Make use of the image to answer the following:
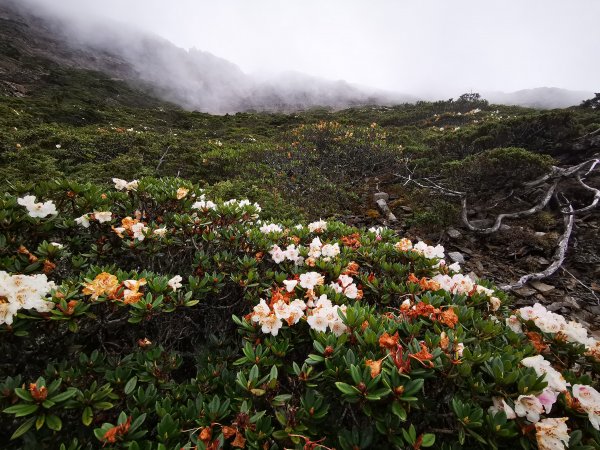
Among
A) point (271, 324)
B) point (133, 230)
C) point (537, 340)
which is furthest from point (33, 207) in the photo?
point (537, 340)

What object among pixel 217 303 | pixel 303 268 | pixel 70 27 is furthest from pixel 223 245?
pixel 70 27

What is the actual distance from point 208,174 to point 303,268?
6.90 metres

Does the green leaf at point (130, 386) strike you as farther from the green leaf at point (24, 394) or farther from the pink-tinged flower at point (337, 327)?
the pink-tinged flower at point (337, 327)

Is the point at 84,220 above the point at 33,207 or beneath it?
beneath

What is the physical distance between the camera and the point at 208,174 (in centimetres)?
878

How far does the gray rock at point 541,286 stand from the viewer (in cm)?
382

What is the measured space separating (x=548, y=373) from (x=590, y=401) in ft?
0.52

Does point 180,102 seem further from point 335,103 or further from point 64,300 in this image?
point 64,300

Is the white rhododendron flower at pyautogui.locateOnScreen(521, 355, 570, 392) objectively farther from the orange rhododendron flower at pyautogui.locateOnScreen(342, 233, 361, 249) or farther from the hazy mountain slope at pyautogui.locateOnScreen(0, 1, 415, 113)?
the hazy mountain slope at pyautogui.locateOnScreen(0, 1, 415, 113)

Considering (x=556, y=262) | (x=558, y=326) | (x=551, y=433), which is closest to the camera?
(x=551, y=433)

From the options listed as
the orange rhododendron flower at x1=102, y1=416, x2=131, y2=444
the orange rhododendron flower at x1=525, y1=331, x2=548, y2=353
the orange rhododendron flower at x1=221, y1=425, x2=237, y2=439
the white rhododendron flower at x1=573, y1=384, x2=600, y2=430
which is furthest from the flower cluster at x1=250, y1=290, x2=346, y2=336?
the orange rhododendron flower at x1=525, y1=331, x2=548, y2=353

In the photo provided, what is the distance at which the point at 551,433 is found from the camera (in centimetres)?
114

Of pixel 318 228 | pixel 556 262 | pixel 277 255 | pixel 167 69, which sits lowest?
pixel 556 262

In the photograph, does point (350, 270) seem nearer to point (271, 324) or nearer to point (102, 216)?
point (271, 324)
